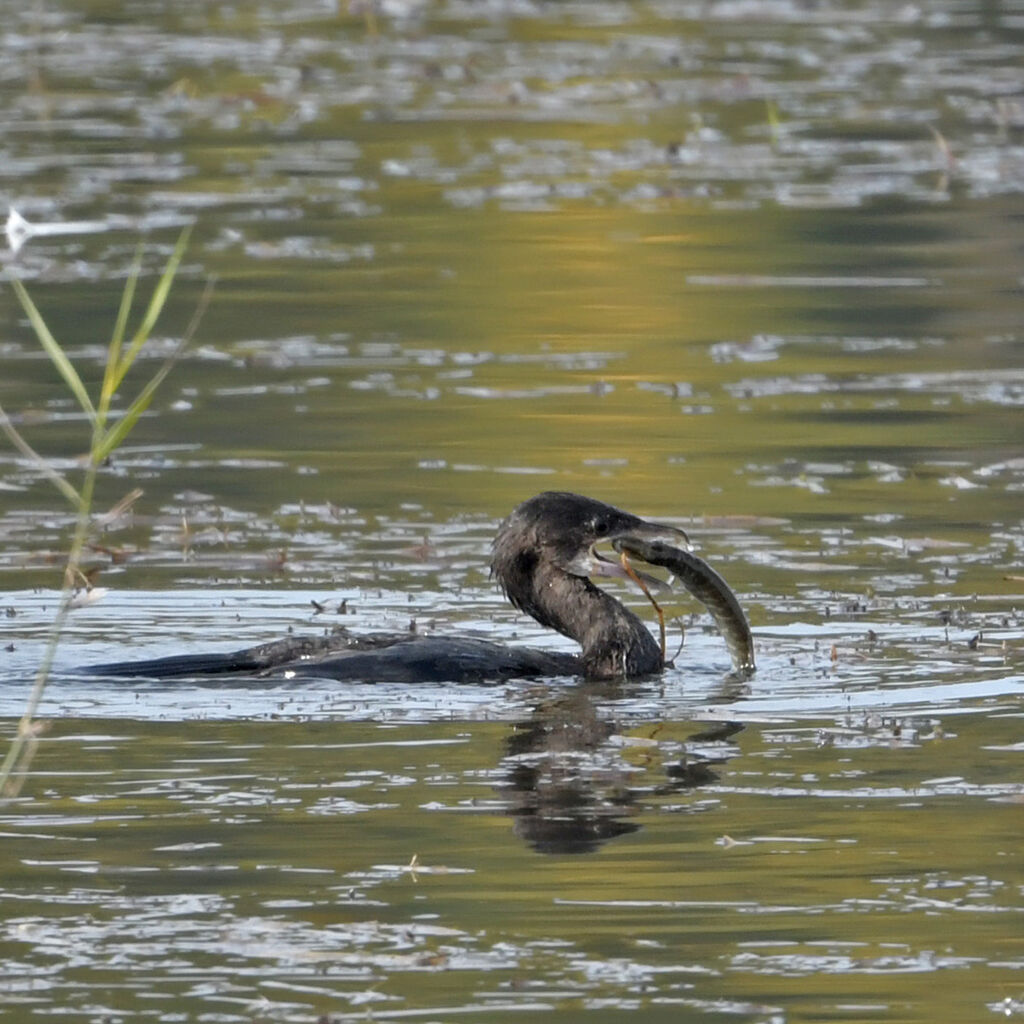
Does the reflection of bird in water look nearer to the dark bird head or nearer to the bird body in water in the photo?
the bird body in water

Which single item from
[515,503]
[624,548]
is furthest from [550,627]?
[515,503]

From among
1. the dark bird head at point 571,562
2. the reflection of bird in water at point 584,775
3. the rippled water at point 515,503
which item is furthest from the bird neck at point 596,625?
the reflection of bird in water at point 584,775

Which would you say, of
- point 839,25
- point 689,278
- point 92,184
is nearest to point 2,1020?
point 689,278

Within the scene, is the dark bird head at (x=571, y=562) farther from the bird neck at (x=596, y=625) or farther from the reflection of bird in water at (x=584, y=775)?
the reflection of bird in water at (x=584, y=775)

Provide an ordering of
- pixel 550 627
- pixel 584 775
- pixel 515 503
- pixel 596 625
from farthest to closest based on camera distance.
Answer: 1. pixel 515 503
2. pixel 550 627
3. pixel 596 625
4. pixel 584 775

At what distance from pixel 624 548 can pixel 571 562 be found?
0.60 ft

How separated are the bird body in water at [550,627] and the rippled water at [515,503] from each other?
119mm

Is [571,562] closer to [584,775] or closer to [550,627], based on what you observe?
[550,627]

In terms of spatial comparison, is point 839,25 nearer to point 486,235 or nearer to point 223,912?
point 486,235

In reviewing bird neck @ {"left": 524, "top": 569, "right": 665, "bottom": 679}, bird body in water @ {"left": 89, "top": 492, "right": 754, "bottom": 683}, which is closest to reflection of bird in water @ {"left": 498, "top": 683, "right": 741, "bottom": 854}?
bird body in water @ {"left": 89, "top": 492, "right": 754, "bottom": 683}

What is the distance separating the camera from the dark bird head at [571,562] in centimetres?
910

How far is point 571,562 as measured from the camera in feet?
30.0

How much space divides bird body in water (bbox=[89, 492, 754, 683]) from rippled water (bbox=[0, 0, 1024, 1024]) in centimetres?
12

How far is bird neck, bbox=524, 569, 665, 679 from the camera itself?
905cm
